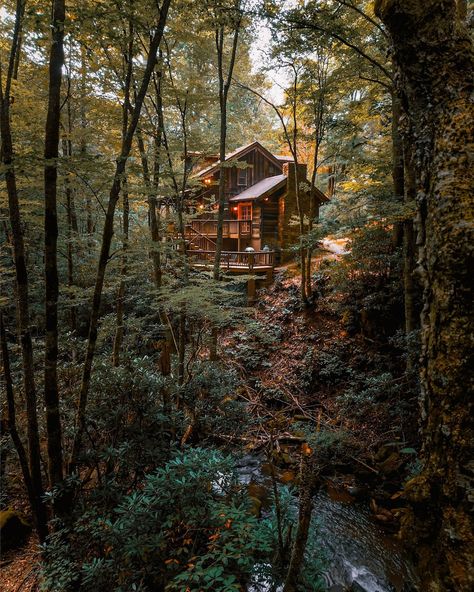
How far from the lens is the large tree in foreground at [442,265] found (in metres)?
1.47

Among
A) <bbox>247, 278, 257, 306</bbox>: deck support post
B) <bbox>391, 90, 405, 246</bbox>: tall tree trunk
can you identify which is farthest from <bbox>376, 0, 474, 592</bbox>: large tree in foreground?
<bbox>247, 278, 257, 306</bbox>: deck support post

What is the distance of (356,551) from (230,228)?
645 inches

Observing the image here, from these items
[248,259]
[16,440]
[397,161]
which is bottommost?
[16,440]

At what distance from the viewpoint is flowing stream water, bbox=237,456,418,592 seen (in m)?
3.83

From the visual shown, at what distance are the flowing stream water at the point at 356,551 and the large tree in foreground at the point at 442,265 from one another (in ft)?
7.39

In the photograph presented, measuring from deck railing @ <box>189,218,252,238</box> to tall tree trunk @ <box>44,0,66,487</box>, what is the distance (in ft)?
46.2

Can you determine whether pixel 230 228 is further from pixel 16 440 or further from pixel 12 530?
pixel 12 530

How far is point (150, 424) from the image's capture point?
13.1 feet

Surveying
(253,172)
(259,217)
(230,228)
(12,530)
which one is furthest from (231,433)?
(253,172)

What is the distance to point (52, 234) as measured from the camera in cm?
335

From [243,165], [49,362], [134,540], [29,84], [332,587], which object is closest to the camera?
[134,540]

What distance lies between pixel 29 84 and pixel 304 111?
7740mm

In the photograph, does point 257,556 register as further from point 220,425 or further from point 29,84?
point 29,84

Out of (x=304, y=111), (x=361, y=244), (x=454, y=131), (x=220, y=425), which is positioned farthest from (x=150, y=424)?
(x=304, y=111)
